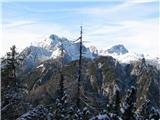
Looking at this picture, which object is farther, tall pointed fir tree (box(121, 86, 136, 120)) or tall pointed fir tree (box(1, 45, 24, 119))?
tall pointed fir tree (box(1, 45, 24, 119))

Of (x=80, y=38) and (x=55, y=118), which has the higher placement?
(x=80, y=38)

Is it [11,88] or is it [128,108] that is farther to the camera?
[11,88]

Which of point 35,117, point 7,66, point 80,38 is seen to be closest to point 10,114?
point 35,117

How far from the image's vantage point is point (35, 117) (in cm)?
2167

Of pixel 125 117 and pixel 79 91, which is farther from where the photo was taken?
pixel 79 91

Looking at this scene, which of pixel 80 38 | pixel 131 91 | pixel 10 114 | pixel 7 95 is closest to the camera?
pixel 131 91

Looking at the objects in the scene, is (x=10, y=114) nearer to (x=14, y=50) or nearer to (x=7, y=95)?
(x=7, y=95)

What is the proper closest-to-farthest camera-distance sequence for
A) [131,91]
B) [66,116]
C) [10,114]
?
[131,91], [10,114], [66,116]

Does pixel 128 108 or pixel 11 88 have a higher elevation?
pixel 11 88

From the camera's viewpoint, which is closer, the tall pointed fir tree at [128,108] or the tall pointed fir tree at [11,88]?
the tall pointed fir tree at [128,108]

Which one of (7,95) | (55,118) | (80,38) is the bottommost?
(55,118)

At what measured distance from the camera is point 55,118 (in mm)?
28422

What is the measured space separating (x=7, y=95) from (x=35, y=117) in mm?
3552

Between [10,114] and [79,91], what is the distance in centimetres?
1594
